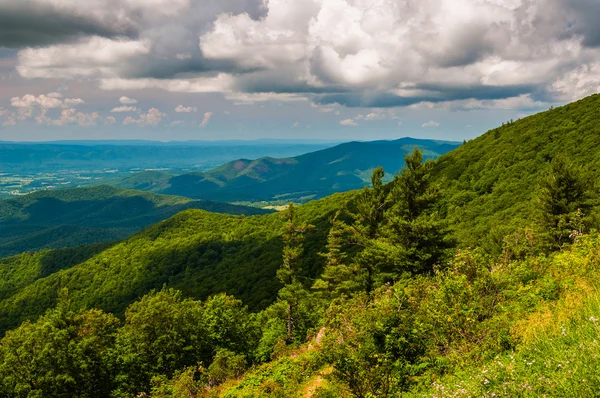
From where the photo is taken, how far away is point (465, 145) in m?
121

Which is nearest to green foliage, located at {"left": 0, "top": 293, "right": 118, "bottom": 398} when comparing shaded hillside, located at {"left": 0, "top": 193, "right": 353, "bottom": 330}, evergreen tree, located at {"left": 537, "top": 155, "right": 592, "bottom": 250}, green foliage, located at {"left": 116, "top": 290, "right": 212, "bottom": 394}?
green foliage, located at {"left": 116, "top": 290, "right": 212, "bottom": 394}

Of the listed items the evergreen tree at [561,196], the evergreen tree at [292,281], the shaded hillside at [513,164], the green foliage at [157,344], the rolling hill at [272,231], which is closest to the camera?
the evergreen tree at [561,196]

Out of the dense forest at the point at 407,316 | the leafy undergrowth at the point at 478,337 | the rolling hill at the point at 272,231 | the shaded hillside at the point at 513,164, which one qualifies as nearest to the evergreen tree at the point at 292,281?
the dense forest at the point at 407,316

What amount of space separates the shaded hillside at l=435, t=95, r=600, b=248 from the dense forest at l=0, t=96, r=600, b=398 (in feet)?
1.69

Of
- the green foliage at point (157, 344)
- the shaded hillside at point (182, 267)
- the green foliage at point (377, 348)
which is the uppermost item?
the green foliage at point (377, 348)

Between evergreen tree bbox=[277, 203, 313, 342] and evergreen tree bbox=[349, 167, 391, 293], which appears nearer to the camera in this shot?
evergreen tree bbox=[349, 167, 391, 293]

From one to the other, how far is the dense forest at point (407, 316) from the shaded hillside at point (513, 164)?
515mm

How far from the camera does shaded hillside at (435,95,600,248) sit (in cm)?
5681

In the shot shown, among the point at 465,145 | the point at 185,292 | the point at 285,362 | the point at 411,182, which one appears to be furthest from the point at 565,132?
the point at 185,292

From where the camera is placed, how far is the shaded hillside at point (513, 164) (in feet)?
186

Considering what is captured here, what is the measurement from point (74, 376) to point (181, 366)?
9.60m

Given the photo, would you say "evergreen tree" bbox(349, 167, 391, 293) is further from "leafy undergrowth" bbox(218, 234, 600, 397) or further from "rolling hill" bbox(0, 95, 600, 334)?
"leafy undergrowth" bbox(218, 234, 600, 397)

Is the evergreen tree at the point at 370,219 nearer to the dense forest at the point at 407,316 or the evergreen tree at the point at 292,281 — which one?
the dense forest at the point at 407,316

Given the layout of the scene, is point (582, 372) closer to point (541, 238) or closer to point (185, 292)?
point (541, 238)
